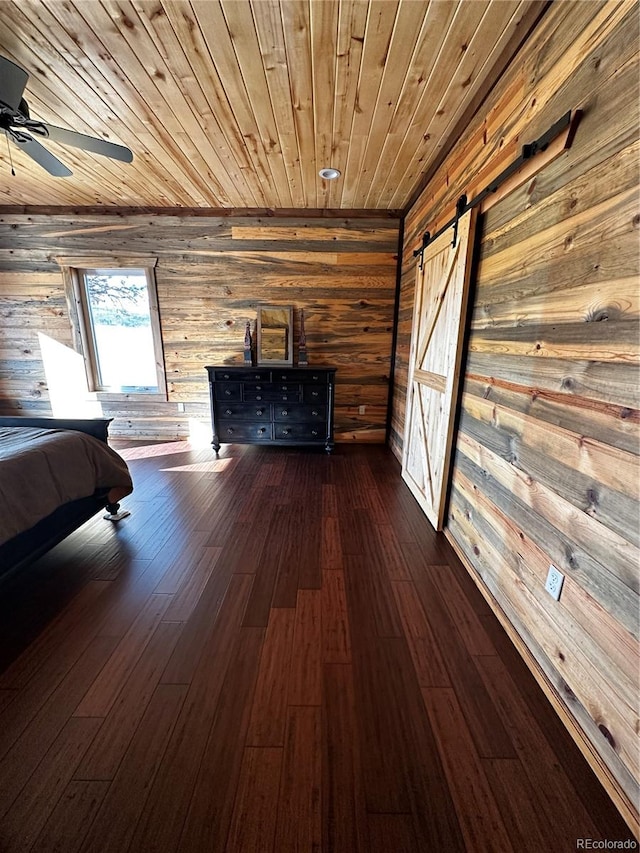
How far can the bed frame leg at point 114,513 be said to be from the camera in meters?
2.49

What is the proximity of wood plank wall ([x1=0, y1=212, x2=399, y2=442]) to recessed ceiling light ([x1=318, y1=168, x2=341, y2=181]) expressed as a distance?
0.82 meters

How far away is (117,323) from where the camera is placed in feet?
13.8

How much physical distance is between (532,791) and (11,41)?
3877mm

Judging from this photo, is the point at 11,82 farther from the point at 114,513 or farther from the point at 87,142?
the point at 114,513

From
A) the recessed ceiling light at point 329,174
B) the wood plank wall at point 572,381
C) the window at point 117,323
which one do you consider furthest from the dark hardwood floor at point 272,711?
the recessed ceiling light at point 329,174

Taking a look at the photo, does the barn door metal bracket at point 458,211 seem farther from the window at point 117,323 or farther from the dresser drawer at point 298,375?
the window at point 117,323

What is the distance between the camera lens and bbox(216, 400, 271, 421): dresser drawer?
3.85 metres

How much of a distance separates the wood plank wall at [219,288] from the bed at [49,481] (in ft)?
6.68

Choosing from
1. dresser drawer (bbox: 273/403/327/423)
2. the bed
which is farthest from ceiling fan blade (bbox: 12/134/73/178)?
dresser drawer (bbox: 273/403/327/423)

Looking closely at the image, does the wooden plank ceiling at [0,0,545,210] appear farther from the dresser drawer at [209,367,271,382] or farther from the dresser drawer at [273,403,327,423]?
the dresser drawer at [273,403,327,423]

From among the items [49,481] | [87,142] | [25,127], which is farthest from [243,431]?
[25,127]

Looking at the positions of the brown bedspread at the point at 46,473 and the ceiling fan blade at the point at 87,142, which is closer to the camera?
the brown bedspread at the point at 46,473

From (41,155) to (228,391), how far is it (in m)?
2.28

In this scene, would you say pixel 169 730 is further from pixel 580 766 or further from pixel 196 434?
pixel 196 434
